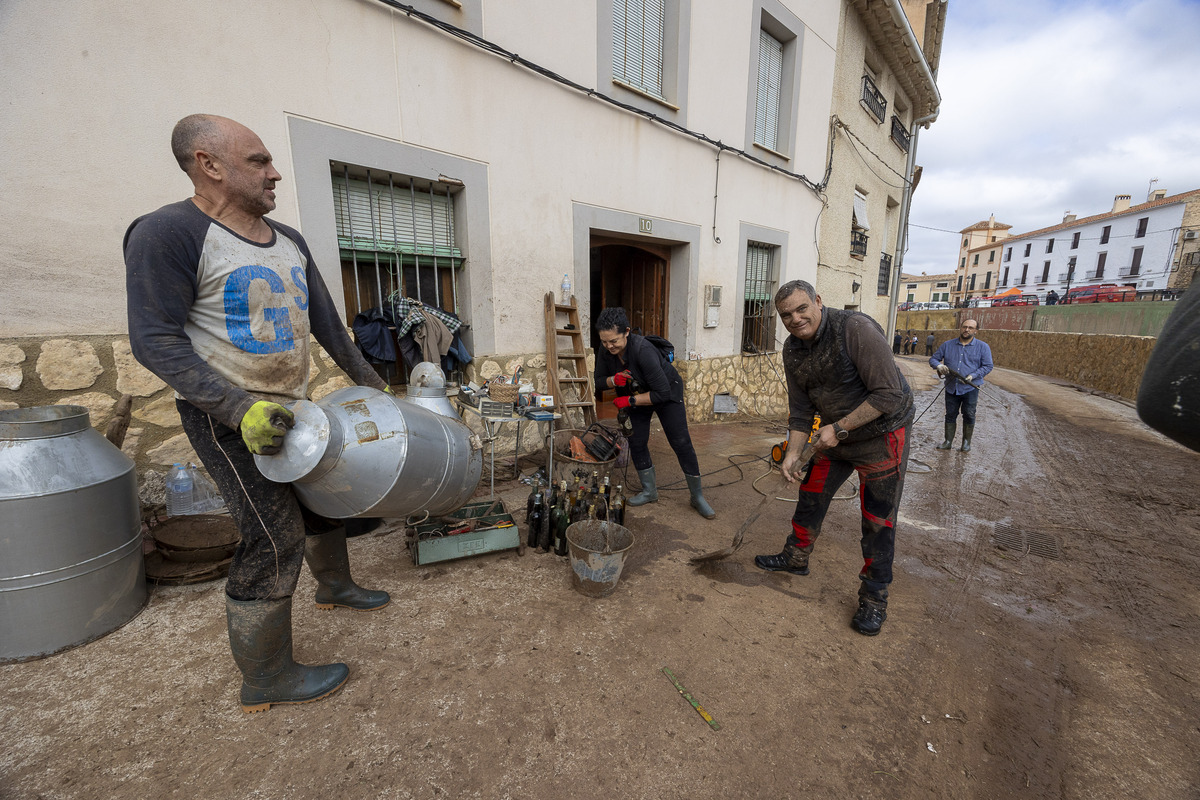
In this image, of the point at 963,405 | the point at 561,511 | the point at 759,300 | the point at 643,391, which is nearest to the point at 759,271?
the point at 759,300

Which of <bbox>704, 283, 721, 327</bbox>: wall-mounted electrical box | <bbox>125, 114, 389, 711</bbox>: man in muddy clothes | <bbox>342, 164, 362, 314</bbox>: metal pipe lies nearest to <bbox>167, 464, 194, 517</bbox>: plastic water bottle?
<bbox>342, 164, 362, 314</bbox>: metal pipe

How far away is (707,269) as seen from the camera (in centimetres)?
735

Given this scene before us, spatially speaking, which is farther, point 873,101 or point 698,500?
point 873,101

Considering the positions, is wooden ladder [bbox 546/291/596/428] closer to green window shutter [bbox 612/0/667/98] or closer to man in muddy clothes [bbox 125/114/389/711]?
green window shutter [bbox 612/0/667/98]

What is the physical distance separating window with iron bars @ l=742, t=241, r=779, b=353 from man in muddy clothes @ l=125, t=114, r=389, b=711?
7.65 meters

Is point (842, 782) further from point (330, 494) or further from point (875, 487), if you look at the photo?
point (330, 494)

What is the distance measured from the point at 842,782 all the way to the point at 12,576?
372cm

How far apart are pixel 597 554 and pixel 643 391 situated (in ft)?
6.07

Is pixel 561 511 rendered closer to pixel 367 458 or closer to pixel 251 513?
pixel 367 458

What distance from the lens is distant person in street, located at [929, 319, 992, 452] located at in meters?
6.46

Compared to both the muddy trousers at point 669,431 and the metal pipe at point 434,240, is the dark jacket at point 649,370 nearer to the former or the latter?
the muddy trousers at point 669,431

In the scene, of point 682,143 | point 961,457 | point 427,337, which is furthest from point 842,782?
point 682,143

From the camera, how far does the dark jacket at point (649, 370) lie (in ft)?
13.4

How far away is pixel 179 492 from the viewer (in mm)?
3342
